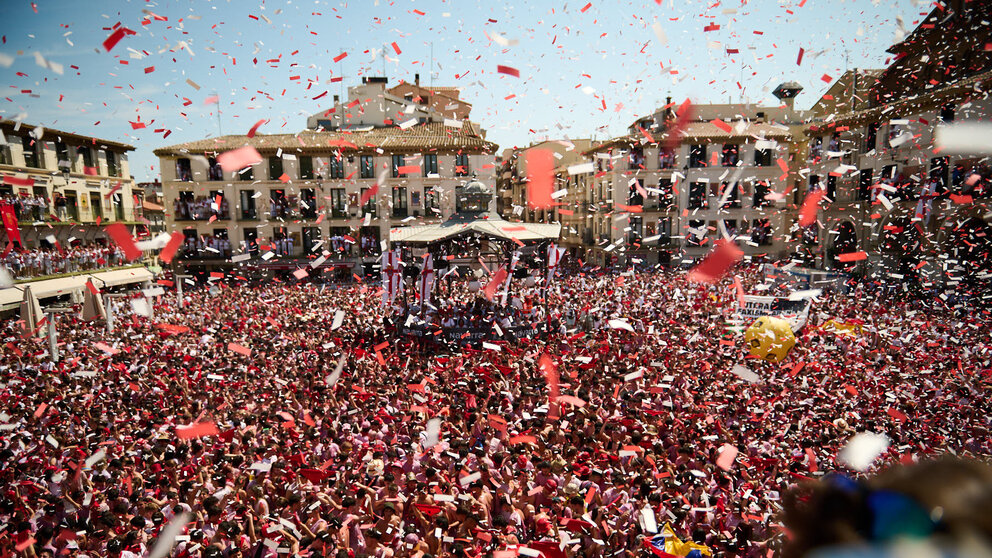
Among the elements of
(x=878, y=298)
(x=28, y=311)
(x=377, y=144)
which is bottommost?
(x=878, y=298)

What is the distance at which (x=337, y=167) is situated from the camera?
35.4 m

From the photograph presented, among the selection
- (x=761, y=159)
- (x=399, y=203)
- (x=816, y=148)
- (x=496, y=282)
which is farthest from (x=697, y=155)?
(x=496, y=282)

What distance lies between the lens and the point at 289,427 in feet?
27.3

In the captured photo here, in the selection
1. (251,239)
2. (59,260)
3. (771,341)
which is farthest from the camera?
(251,239)

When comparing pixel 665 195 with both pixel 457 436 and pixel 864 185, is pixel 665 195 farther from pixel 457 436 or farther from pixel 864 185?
pixel 457 436

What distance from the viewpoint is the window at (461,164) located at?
115 ft

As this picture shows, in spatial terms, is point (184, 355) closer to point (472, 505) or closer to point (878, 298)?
point (472, 505)

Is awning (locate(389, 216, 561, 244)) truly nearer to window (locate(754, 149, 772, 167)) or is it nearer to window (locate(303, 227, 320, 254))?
window (locate(303, 227, 320, 254))

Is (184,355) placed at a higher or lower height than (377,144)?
lower

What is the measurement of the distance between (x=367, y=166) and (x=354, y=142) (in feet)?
5.89

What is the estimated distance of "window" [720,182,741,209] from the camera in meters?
36.8

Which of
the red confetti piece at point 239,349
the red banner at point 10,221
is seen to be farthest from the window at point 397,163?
the red confetti piece at point 239,349

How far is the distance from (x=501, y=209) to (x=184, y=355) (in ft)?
164

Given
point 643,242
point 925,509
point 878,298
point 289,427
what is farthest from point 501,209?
point 925,509
